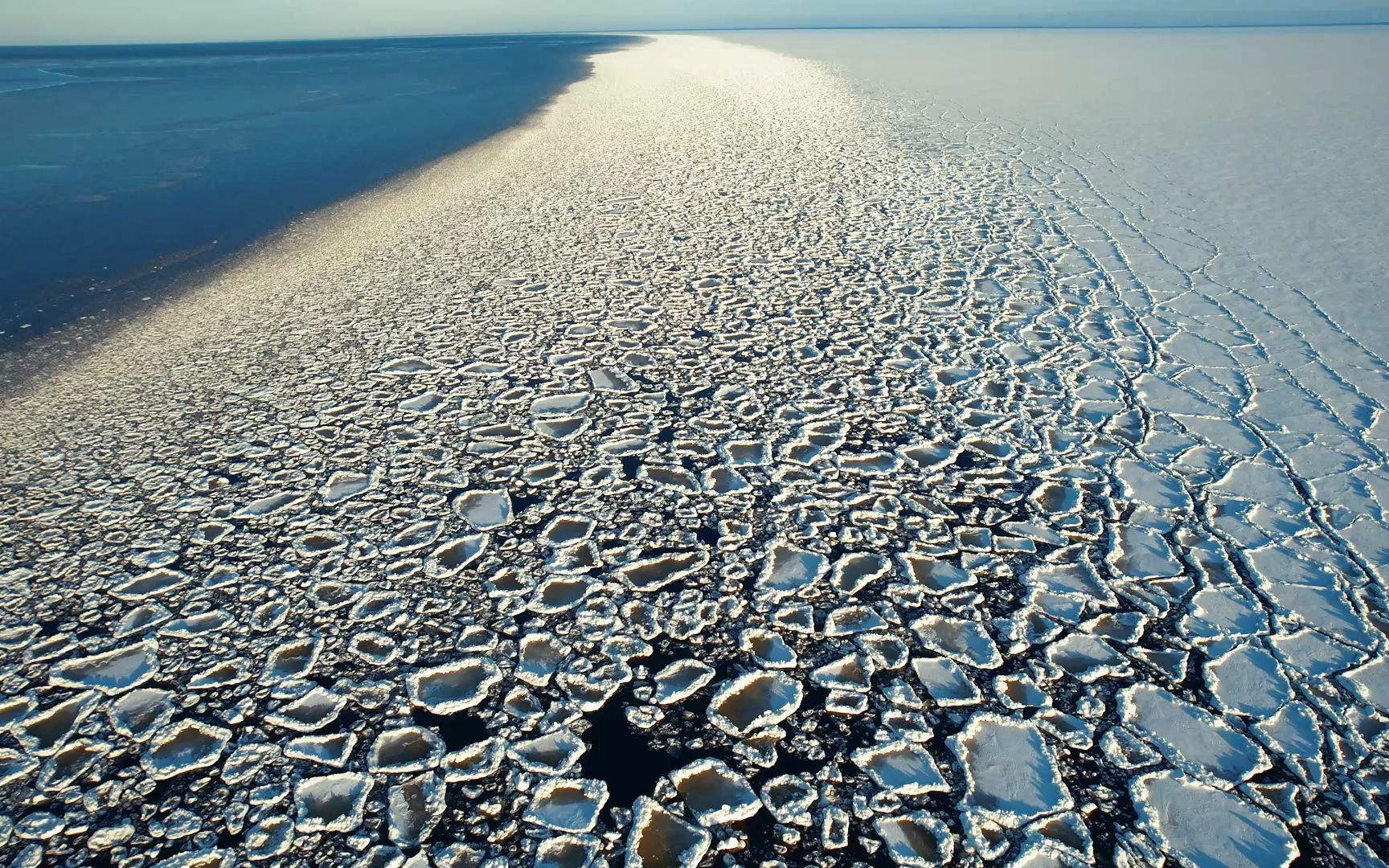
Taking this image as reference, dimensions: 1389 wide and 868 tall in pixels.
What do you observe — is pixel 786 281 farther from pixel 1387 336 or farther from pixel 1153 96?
pixel 1153 96

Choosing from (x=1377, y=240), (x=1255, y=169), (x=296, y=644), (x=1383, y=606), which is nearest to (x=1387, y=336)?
(x=1377, y=240)

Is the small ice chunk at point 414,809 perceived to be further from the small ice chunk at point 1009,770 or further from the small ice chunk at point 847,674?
the small ice chunk at point 1009,770

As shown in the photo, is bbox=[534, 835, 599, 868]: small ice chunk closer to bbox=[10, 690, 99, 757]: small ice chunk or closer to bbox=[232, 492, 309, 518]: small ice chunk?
bbox=[10, 690, 99, 757]: small ice chunk

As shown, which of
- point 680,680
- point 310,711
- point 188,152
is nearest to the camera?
point 310,711

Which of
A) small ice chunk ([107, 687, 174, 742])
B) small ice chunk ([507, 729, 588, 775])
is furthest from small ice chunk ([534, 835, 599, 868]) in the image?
small ice chunk ([107, 687, 174, 742])

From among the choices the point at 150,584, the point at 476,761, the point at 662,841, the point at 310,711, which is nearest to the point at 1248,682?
the point at 662,841

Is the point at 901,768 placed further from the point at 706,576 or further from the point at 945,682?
the point at 706,576

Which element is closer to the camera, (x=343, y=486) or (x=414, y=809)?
(x=414, y=809)

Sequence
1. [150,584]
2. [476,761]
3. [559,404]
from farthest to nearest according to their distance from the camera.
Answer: [559,404], [150,584], [476,761]
